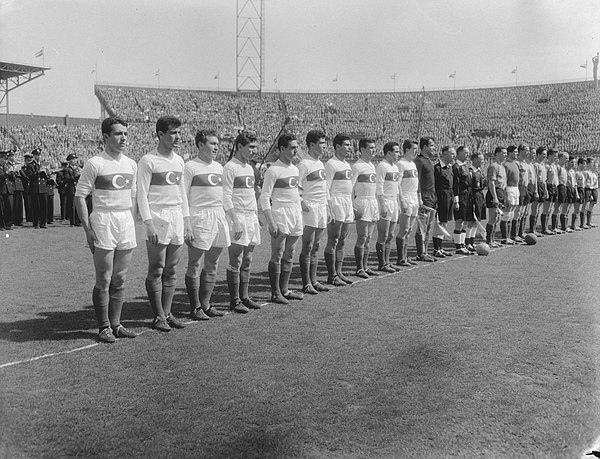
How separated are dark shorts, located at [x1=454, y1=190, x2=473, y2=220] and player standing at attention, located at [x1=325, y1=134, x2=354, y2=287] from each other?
416 cm

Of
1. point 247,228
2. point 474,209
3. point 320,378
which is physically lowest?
point 320,378

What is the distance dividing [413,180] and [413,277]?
2040 millimetres

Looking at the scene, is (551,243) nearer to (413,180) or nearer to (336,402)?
(413,180)

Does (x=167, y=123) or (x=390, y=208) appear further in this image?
(x=390, y=208)

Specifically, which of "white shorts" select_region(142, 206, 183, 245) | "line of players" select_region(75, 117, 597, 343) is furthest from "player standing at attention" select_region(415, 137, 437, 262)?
"white shorts" select_region(142, 206, 183, 245)

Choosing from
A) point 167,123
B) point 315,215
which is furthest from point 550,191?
point 167,123

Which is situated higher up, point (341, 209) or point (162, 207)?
point (162, 207)

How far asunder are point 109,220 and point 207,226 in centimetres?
118

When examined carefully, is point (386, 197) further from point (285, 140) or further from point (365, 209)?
point (285, 140)

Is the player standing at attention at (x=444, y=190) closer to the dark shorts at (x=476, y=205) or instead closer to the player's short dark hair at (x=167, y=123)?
the dark shorts at (x=476, y=205)

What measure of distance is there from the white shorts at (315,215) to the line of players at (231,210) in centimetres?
2

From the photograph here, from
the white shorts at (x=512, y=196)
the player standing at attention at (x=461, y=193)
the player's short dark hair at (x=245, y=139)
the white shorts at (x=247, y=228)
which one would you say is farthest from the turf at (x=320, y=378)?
the white shorts at (x=512, y=196)

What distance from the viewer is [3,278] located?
9.25 meters

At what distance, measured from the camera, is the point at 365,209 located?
927cm
